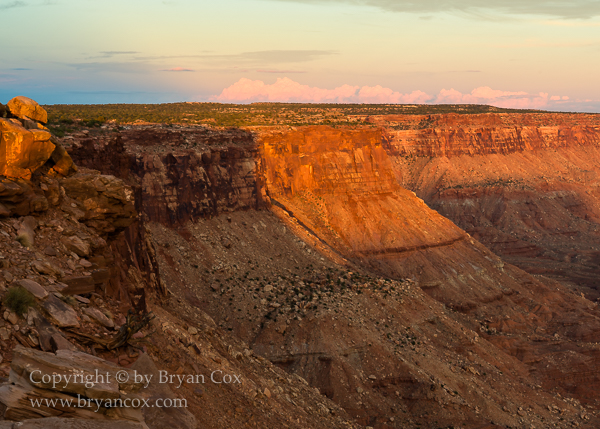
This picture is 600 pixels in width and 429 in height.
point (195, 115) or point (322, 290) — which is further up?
point (195, 115)

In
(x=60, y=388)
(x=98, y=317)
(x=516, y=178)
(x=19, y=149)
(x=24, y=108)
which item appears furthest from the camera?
(x=516, y=178)

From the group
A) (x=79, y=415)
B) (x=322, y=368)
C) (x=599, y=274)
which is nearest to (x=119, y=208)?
(x=79, y=415)

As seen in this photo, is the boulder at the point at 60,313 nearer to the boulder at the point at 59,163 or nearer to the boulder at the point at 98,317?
the boulder at the point at 98,317

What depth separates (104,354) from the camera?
1252cm

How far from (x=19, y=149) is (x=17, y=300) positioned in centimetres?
452

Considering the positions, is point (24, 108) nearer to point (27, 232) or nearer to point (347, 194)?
point (27, 232)

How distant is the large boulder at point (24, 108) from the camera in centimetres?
1576

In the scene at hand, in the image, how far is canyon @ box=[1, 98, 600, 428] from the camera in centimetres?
2177

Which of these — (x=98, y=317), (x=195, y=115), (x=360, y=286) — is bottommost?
(x=360, y=286)

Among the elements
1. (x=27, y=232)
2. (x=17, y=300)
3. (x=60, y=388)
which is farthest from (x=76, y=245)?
(x=60, y=388)

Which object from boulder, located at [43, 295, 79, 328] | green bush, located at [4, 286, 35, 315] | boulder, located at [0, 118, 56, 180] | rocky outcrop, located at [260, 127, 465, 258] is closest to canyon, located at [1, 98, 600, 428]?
rocky outcrop, located at [260, 127, 465, 258]

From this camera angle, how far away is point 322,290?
4231 cm

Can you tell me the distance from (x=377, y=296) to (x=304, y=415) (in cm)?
2385

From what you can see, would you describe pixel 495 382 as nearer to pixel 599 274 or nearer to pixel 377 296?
pixel 377 296
